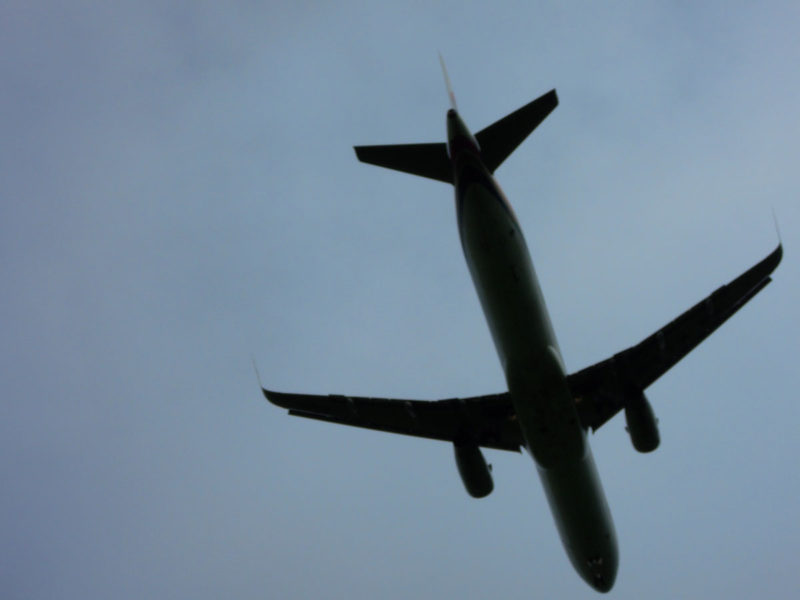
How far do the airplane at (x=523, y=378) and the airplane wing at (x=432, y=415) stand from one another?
3 cm

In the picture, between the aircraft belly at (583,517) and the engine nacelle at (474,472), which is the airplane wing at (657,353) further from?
the engine nacelle at (474,472)

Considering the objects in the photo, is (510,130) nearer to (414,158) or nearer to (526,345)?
(414,158)

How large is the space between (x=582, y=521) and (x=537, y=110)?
10.8 m

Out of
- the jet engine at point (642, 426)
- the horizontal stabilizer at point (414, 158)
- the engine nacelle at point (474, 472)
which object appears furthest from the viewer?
the engine nacelle at point (474, 472)

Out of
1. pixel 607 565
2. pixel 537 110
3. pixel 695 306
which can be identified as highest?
pixel 537 110

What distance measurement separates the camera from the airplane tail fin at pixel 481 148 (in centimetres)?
1989

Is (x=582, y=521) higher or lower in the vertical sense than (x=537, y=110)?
lower

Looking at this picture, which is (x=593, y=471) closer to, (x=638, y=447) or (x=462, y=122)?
(x=638, y=447)

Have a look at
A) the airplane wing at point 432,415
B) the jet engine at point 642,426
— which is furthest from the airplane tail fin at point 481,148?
the jet engine at point 642,426

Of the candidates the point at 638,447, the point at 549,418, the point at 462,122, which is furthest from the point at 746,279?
the point at 462,122

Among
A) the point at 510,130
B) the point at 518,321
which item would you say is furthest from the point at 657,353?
the point at 510,130

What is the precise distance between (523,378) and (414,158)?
647 centimetres

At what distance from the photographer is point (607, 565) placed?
71.2 feet

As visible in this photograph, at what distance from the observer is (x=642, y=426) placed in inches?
824
